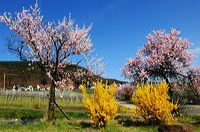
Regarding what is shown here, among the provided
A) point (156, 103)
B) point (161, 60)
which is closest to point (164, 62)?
point (161, 60)

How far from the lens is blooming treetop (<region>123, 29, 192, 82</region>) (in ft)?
95.9

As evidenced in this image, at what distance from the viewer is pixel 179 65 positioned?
1178 inches

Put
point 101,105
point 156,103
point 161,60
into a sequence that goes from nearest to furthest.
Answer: point 101,105
point 156,103
point 161,60

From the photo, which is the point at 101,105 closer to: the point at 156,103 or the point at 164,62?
the point at 156,103

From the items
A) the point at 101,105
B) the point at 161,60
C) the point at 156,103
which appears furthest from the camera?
the point at 161,60

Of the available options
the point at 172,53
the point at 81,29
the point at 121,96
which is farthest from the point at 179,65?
the point at 121,96

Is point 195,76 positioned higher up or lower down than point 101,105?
higher up

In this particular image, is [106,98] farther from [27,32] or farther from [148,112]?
[27,32]

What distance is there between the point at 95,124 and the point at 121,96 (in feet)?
189

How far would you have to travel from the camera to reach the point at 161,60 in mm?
29172

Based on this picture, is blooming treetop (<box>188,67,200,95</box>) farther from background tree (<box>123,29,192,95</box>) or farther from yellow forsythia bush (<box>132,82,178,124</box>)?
yellow forsythia bush (<box>132,82,178,124</box>)

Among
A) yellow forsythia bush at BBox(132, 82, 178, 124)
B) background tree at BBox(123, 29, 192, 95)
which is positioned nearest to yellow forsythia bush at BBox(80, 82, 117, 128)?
yellow forsythia bush at BBox(132, 82, 178, 124)

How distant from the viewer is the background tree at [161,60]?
29.2 m

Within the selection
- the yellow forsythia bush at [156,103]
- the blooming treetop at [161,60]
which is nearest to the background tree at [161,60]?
the blooming treetop at [161,60]
